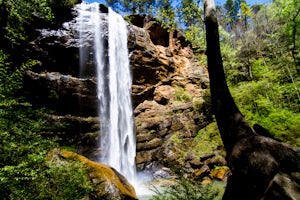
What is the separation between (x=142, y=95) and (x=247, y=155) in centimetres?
1811

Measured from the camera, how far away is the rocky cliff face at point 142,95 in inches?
656

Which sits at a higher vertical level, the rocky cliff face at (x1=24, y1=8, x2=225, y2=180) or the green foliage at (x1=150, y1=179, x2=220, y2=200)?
the rocky cliff face at (x1=24, y1=8, x2=225, y2=180)

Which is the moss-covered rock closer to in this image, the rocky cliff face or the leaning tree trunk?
the leaning tree trunk

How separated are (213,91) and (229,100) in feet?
0.96

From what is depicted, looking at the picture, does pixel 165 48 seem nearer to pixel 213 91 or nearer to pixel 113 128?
pixel 113 128

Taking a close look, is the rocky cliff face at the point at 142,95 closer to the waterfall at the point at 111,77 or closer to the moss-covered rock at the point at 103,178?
the waterfall at the point at 111,77

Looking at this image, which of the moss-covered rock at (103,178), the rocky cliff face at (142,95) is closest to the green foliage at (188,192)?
the moss-covered rock at (103,178)

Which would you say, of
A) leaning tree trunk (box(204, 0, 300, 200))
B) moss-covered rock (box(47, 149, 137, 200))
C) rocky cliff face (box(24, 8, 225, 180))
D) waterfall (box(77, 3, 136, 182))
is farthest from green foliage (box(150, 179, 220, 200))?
waterfall (box(77, 3, 136, 182))

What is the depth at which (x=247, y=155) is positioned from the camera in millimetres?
3189

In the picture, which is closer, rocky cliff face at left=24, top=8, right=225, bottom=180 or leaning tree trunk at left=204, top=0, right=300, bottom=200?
leaning tree trunk at left=204, top=0, right=300, bottom=200

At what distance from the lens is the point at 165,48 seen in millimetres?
24281

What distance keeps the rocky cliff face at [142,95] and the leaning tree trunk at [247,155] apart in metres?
10.6

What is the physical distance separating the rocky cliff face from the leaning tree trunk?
34.7ft

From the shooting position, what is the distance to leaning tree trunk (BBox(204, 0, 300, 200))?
280cm
